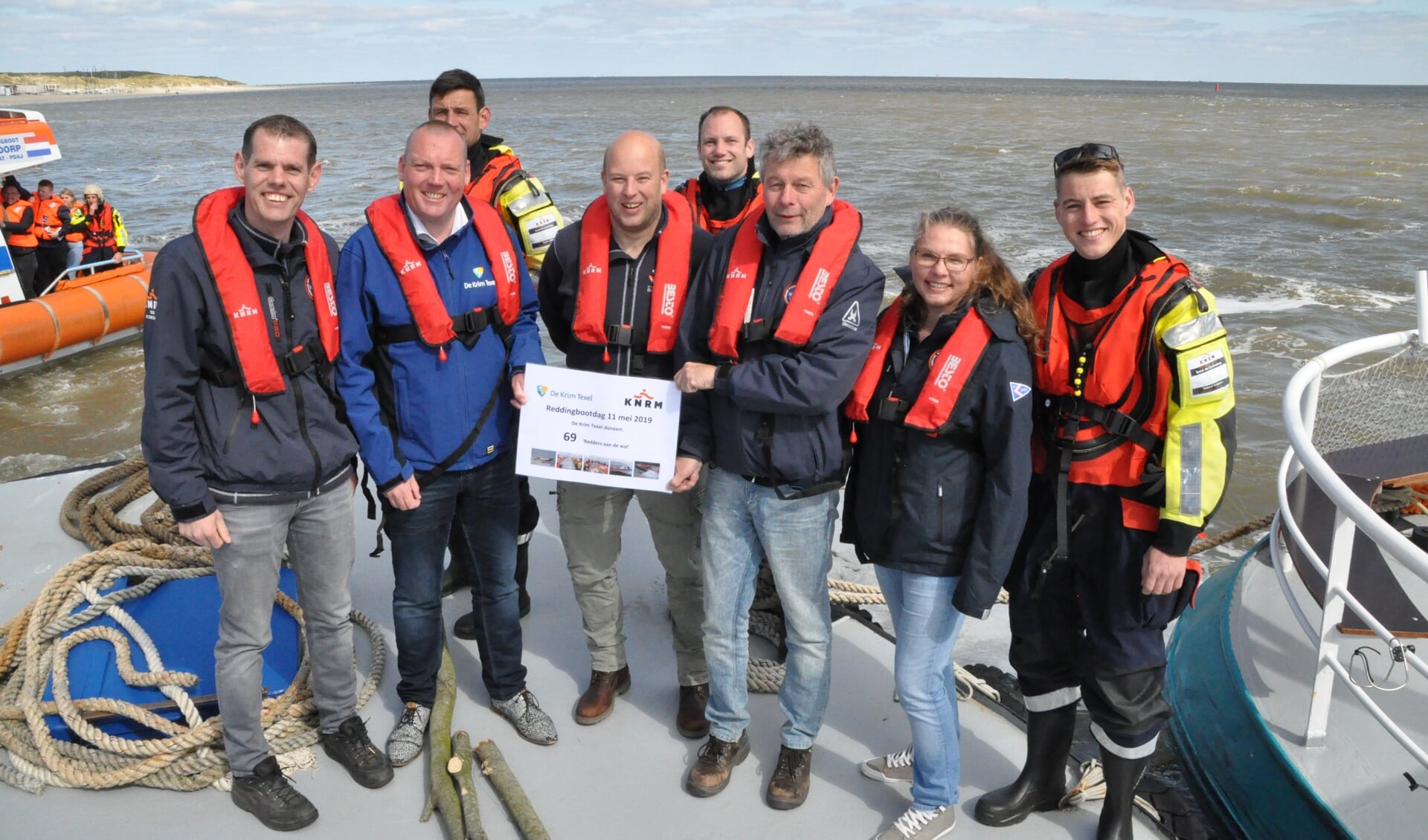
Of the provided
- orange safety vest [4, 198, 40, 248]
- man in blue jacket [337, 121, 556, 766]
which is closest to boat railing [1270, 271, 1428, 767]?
man in blue jacket [337, 121, 556, 766]

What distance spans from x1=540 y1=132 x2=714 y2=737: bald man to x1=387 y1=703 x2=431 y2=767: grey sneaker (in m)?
0.50

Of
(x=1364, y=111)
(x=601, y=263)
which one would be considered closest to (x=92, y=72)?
(x=1364, y=111)

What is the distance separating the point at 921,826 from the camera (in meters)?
2.91

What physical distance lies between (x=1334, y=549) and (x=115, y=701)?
3652 mm

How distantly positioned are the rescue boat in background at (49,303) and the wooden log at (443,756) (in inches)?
405

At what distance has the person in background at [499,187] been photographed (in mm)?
3789

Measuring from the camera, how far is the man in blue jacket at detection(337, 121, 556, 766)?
2877mm

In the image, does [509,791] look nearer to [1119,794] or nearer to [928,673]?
[928,673]

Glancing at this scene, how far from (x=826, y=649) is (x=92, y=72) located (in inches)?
7761

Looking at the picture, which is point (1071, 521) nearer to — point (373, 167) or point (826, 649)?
point (826, 649)

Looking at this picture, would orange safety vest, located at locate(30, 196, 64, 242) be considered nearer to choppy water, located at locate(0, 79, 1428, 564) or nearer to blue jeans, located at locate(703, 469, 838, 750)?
choppy water, located at locate(0, 79, 1428, 564)

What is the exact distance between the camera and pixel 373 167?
30406 millimetres

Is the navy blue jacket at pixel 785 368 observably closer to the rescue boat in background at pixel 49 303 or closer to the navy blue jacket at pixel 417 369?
the navy blue jacket at pixel 417 369

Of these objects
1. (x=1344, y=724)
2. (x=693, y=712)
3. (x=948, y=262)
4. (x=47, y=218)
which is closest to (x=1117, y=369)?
(x=948, y=262)
